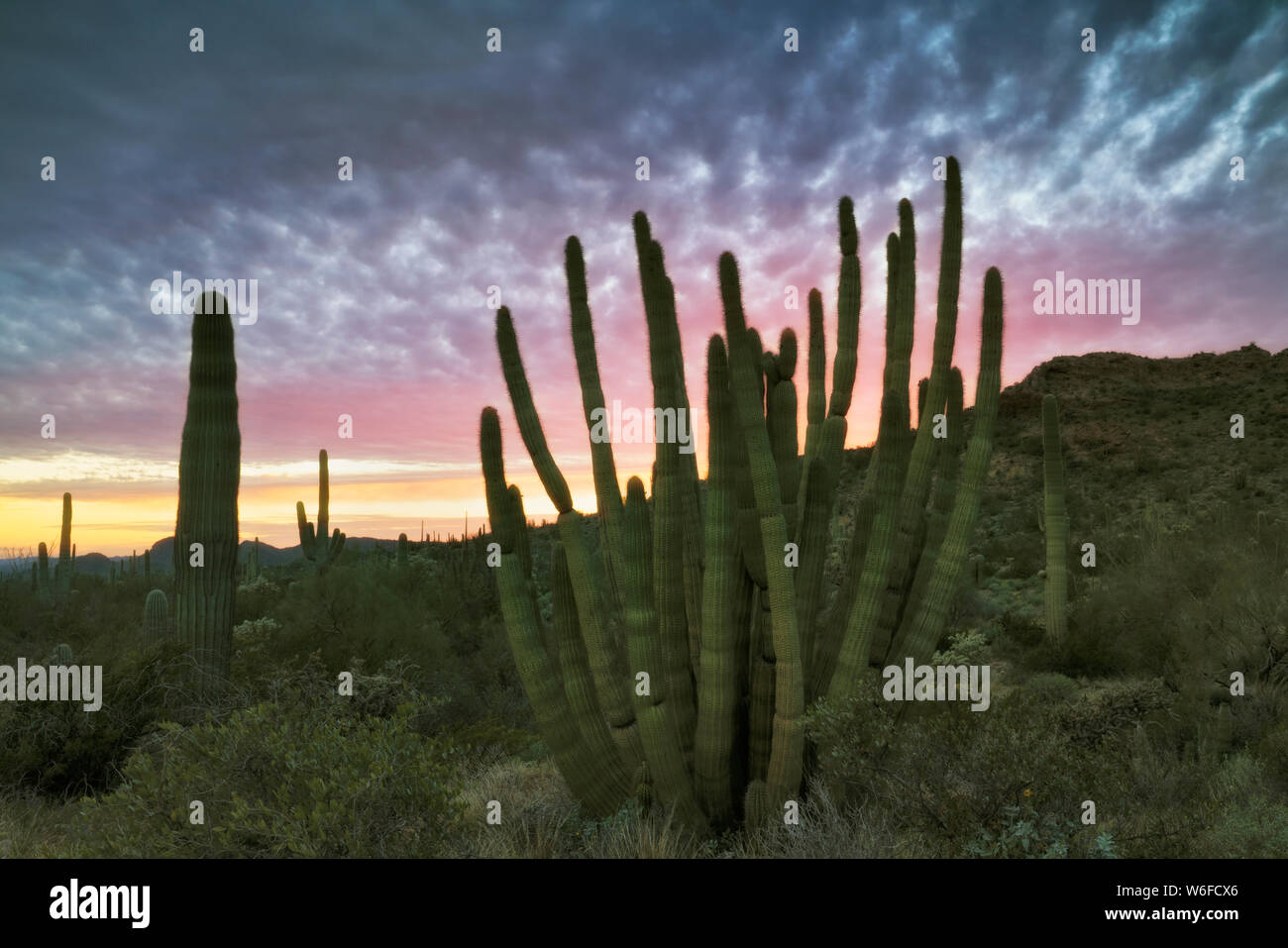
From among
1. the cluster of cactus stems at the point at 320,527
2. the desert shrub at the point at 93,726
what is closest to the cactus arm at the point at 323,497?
the cluster of cactus stems at the point at 320,527

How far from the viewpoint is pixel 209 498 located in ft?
31.5

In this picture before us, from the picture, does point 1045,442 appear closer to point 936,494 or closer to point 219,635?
point 936,494

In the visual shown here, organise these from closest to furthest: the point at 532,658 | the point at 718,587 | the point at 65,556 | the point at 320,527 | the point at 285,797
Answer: the point at 285,797
the point at 718,587
the point at 532,658
the point at 320,527
the point at 65,556

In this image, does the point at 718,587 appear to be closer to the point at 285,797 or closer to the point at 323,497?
the point at 285,797

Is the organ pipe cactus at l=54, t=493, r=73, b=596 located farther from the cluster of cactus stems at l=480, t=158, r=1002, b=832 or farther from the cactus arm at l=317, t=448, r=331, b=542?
the cluster of cactus stems at l=480, t=158, r=1002, b=832

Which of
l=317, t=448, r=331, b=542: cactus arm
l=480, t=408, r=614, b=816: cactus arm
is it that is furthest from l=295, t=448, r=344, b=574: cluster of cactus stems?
l=480, t=408, r=614, b=816: cactus arm

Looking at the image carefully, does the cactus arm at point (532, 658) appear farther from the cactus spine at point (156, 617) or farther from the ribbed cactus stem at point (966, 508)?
the cactus spine at point (156, 617)

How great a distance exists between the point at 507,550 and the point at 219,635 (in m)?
4.87

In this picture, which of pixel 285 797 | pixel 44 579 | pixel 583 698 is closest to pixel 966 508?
pixel 583 698

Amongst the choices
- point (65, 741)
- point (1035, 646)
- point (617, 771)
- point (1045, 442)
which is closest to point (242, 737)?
point (617, 771)

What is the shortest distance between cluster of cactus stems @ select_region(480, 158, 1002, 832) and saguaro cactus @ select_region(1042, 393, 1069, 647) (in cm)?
1085

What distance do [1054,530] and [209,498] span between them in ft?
53.6

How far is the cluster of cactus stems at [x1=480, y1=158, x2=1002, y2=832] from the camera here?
5930 millimetres

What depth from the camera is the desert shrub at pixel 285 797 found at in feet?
15.8
